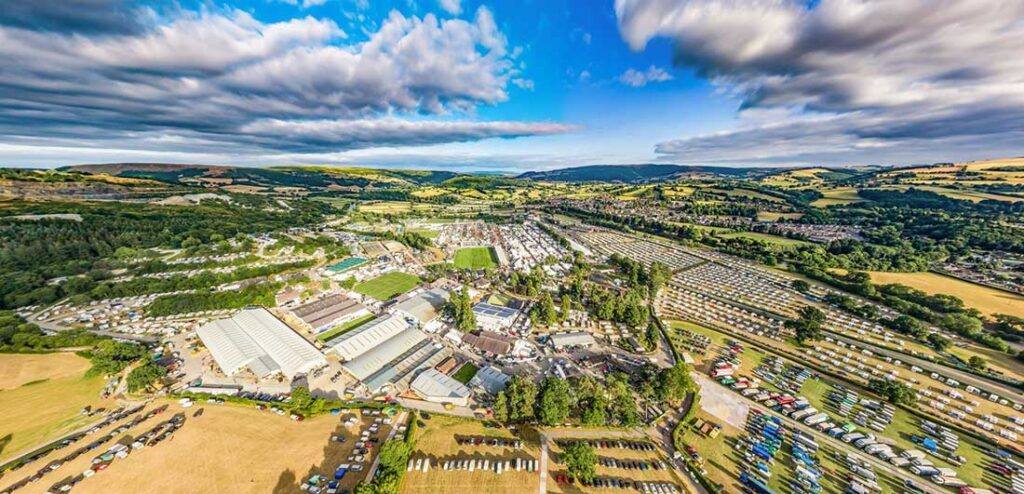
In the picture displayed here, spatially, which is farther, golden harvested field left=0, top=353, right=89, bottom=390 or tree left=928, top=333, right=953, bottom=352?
tree left=928, top=333, right=953, bottom=352

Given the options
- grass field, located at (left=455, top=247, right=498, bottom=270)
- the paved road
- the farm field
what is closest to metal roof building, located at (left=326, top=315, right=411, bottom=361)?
grass field, located at (left=455, top=247, right=498, bottom=270)

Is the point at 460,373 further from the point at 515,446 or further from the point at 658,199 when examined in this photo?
the point at 658,199

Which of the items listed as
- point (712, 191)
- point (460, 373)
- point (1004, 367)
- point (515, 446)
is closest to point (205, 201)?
point (460, 373)

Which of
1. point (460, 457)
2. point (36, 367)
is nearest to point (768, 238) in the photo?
point (460, 457)

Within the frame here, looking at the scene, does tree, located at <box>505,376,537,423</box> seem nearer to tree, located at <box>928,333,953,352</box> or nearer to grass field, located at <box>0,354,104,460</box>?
grass field, located at <box>0,354,104,460</box>

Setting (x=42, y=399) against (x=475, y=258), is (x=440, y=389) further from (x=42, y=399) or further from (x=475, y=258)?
(x=475, y=258)
